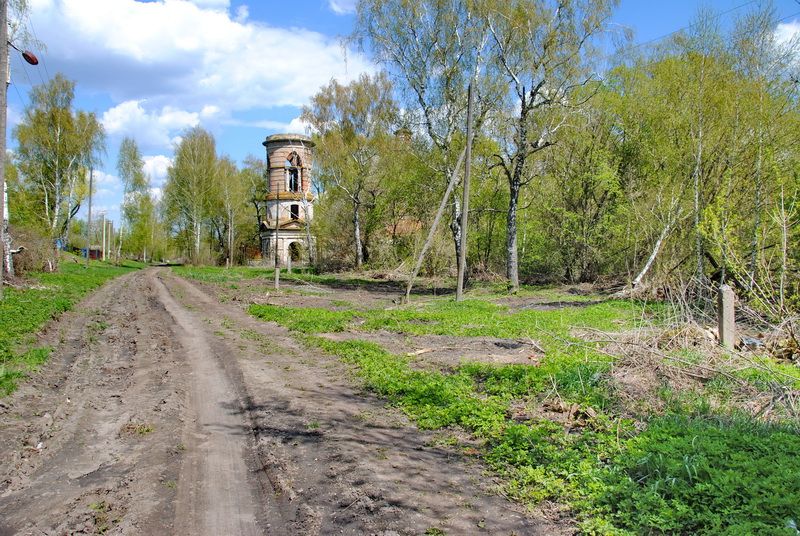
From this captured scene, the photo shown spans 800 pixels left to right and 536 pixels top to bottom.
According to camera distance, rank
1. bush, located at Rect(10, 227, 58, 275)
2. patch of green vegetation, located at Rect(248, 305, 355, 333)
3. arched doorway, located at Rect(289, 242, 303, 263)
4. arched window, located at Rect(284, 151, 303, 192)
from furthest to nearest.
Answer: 1. arched window, located at Rect(284, 151, 303, 192)
2. arched doorway, located at Rect(289, 242, 303, 263)
3. bush, located at Rect(10, 227, 58, 275)
4. patch of green vegetation, located at Rect(248, 305, 355, 333)

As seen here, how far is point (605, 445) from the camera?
5.09 m

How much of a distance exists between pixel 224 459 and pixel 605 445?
358 centimetres

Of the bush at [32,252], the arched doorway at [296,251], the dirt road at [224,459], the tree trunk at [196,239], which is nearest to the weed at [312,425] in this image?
the dirt road at [224,459]

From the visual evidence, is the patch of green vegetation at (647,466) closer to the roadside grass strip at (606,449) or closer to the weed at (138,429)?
the roadside grass strip at (606,449)

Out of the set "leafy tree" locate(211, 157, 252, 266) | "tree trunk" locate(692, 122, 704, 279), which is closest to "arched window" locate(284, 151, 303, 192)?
"leafy tree" locate(211, 157, 252, 266)

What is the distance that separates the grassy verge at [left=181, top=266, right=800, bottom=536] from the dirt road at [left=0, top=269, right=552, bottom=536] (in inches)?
15.7

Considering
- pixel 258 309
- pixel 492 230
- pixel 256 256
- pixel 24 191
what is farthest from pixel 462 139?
pixel 256 256

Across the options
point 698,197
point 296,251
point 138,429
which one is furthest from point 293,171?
point 138,429

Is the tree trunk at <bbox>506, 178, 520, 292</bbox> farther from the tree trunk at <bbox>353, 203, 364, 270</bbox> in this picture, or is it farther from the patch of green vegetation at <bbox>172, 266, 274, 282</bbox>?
the tree trunk at <bbox>353, 203, 364, 270</bbox>

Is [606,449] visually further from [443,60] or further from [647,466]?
[443,60]

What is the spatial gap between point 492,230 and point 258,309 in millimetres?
17042

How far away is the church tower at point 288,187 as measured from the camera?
185 feet

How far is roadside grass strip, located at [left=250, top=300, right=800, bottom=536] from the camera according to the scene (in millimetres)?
3748

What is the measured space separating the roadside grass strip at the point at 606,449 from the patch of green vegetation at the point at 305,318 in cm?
424
